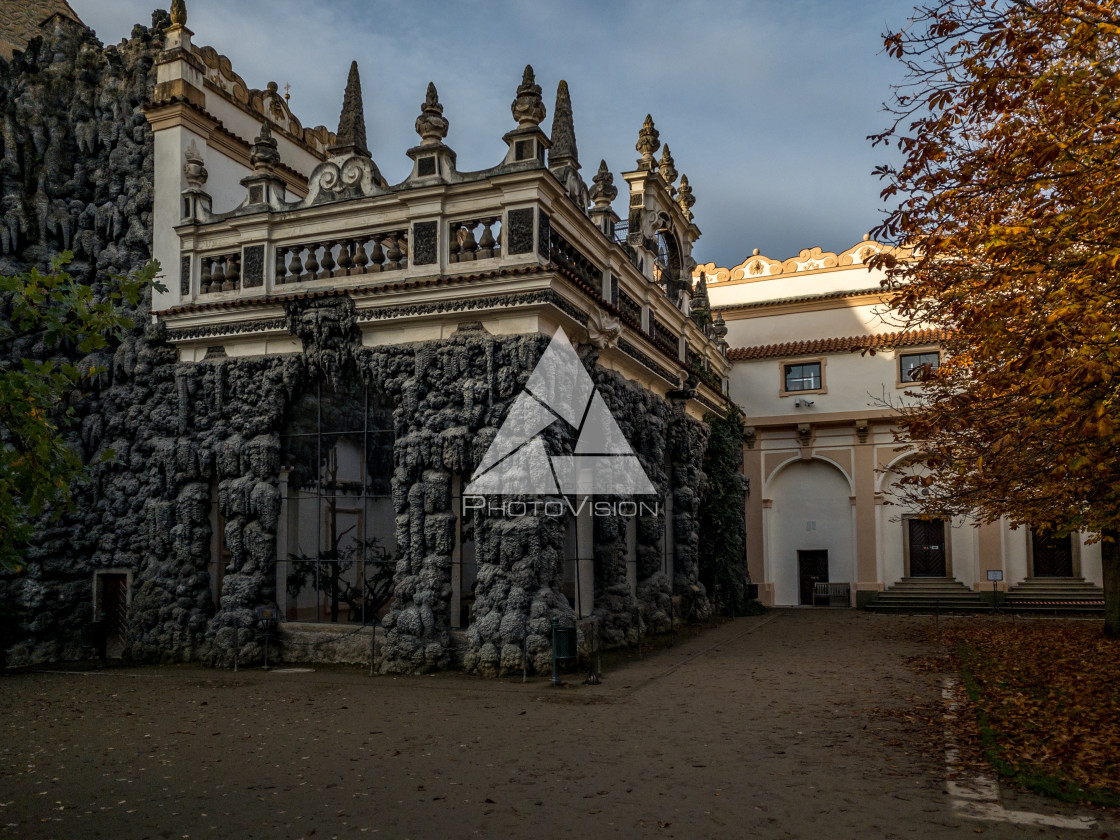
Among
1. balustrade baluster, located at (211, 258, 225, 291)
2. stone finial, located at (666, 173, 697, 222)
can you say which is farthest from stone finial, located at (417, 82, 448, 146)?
stone finial, located at (666, 173, 697, 222)

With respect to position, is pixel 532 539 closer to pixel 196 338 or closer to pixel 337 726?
pixel 337 726

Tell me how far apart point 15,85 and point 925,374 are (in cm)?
1728

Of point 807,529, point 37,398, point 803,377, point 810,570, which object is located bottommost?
point 810,570

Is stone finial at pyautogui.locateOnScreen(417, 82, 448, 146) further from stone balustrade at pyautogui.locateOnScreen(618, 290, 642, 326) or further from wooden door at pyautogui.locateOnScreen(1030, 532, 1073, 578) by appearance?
wooden door at pyautogui.locateOnScreen(1030, 532, 1073, 578)

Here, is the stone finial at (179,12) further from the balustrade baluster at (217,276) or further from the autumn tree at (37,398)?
the autumn tree at (37,398)

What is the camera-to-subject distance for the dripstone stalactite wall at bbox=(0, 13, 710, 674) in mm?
13648

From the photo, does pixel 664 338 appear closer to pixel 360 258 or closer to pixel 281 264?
pixel 360 258

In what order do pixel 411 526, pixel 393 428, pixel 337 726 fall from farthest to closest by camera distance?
pixel 393 428, pixel 411 526, pixel 337 726

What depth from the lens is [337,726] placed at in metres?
10.0

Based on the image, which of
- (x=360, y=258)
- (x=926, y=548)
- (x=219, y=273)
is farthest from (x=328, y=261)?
(x=926, y=548)

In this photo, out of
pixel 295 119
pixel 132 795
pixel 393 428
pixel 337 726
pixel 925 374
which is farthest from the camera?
pixel 295 119

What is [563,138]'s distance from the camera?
52.7 ft

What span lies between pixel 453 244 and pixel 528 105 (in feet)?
7.85

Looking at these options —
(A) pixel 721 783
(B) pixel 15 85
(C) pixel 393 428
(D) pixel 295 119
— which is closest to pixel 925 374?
(A) pixel 721 783
